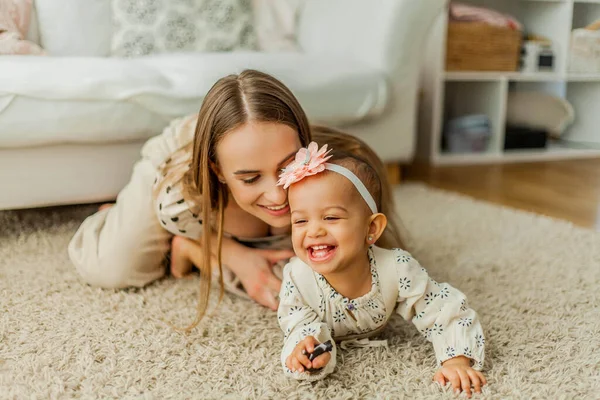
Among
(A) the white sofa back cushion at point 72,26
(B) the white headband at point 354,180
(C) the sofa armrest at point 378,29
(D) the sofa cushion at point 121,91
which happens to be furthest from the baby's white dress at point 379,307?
(A) the white sofa back cushion at point 72,26

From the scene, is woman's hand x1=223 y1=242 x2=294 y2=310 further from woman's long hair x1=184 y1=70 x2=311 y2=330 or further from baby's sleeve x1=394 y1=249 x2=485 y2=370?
baby's sleeve x1=394 y1=249 x2=485 y2=370

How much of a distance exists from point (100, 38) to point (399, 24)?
0.86 m

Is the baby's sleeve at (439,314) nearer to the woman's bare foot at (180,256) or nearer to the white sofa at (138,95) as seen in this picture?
the woman's bare foot at (180,256)

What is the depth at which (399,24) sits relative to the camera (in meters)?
1.65

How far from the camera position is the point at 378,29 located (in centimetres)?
169

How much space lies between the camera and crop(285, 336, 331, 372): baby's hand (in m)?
0.72

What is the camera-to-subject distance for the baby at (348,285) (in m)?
0.74

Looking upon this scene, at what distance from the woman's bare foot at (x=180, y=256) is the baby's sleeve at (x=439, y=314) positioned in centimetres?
48

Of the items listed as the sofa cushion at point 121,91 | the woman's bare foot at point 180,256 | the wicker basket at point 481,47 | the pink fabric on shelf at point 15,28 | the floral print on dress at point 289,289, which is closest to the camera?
the floral print on dress at point 289,289

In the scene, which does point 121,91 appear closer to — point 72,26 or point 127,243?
point 127,243

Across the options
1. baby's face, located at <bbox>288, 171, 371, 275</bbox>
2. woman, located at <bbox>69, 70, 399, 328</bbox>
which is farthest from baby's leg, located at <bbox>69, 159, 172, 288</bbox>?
baby's face, located at <bbox>288, 171, 371, 275</bbox>

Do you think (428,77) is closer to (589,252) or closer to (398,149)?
(398,149)

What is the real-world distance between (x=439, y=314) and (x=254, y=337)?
274 millimetres

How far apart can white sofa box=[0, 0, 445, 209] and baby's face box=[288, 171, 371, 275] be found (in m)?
0.74
